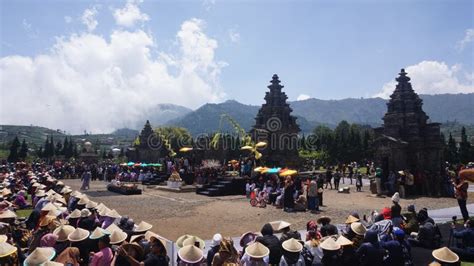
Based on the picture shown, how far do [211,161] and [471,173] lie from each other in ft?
106

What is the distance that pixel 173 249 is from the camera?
27.9 ft

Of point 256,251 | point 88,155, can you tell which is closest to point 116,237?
point 256,251

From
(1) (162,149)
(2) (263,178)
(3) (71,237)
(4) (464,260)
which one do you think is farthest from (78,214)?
(1) (162,149)

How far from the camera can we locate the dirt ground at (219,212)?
1496 centimetres

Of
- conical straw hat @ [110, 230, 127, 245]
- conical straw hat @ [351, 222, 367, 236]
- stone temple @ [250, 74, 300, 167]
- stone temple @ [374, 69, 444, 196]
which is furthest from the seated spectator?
stone temple @ [250, 74, 300, 167]

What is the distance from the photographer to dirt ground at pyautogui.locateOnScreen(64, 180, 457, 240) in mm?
14961

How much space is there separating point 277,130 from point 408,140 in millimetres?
17425

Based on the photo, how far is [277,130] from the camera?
44.2 m

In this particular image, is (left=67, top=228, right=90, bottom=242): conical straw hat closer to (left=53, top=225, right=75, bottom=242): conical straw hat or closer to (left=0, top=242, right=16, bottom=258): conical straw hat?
(left=53, top=225, right=75, bottom=242): conical straw hat

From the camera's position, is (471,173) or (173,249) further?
(471,173)

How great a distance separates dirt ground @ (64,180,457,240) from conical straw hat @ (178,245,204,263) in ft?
21.2

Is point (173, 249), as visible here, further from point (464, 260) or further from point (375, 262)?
point (464, 260)

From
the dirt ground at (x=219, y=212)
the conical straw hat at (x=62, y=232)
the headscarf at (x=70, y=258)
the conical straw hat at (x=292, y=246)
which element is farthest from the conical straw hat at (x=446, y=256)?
the dirt ground at (x=219, y=212)

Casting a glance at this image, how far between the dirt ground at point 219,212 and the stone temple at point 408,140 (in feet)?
15.4
